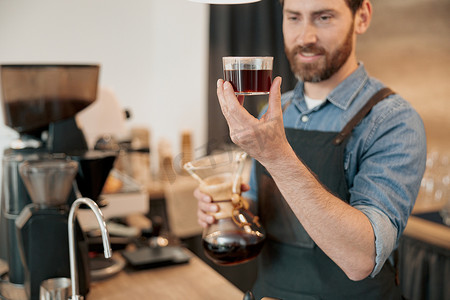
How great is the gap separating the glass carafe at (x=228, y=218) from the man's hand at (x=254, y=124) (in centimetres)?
30

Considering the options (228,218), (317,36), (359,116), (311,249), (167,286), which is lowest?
(167,286)

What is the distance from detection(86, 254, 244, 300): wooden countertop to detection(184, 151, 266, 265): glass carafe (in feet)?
0.91

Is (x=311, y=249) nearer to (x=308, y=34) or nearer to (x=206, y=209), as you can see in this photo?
(x=206, y=209)

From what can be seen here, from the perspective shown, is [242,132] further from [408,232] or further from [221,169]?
[408,232]

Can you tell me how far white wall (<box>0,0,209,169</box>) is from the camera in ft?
12.4

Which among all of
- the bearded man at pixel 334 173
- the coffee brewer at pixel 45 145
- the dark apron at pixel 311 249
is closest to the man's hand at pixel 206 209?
the bearded man at pixel 334 173

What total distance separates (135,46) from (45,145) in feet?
9.35

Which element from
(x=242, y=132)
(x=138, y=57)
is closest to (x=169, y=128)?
(x=138, y=57)

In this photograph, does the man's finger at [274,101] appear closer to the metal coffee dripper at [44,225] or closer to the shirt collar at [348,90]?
the shirt collar at [348,90]

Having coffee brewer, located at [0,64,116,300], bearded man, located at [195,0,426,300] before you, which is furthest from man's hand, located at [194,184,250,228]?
coffee brewer, located at [0,64,116,300]

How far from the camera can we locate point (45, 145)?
1583 mm

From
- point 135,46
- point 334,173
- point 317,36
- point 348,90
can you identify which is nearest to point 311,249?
point 334,173

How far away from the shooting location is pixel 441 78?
8.93 ft

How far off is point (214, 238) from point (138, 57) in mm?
3324
